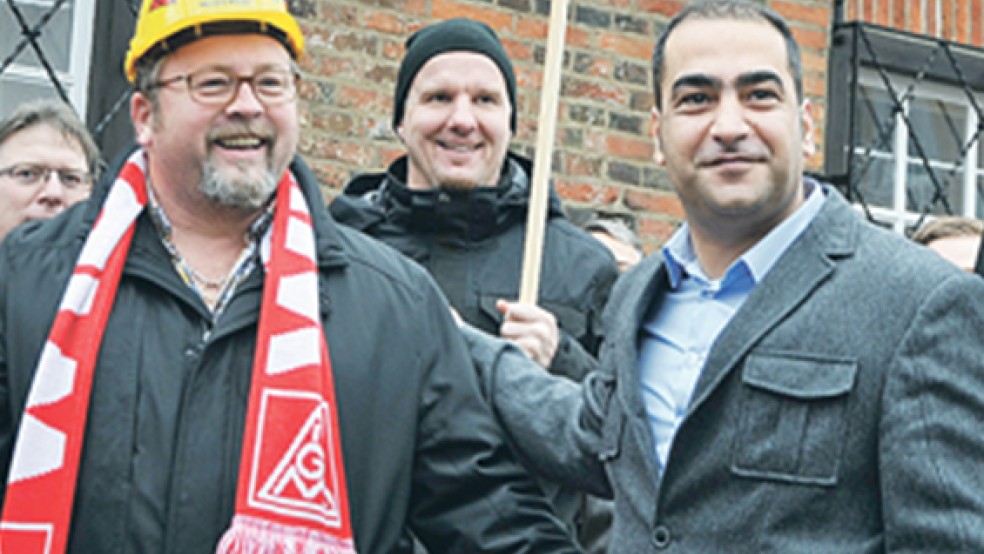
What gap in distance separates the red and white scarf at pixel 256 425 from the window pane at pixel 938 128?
525 cm

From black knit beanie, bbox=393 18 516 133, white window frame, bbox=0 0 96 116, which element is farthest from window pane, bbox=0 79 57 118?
black knit beanie, bbox=393 18 516 133

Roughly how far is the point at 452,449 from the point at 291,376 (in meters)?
0.35

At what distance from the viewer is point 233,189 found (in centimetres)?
302

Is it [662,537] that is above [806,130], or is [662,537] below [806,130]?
below

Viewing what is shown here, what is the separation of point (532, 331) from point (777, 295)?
0.90 m

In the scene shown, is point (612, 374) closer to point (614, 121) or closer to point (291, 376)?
point (291, 376)

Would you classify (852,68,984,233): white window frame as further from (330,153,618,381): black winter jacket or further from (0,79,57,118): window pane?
Result: (330,153,618,381): black winter jacket

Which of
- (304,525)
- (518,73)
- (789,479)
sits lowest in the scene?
(304,525)

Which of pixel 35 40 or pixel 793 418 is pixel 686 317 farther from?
pixel 35 40

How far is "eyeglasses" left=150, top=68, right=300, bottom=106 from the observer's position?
3.04 m

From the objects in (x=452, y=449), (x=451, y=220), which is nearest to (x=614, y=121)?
(x=451, y=220)

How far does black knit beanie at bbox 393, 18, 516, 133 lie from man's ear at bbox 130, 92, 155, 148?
1035 mm

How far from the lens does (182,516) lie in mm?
2752

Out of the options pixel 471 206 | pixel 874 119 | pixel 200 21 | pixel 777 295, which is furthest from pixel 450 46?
pixel 874 119
